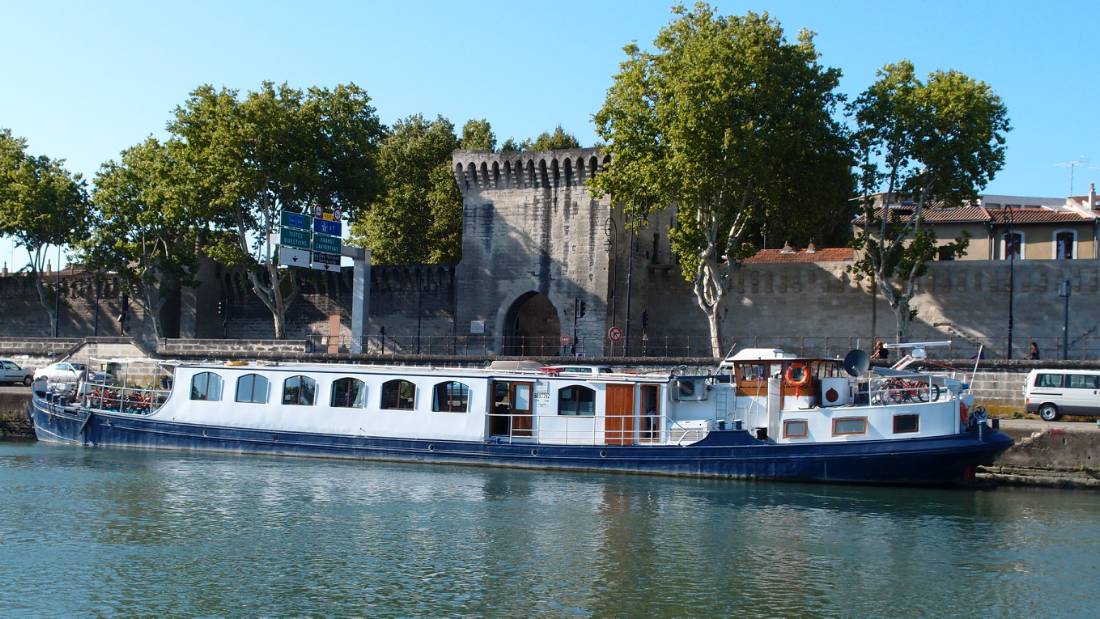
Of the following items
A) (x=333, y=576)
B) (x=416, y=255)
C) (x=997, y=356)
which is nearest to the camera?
(x=333, y=576)

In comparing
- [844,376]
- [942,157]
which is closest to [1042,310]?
[942,157]

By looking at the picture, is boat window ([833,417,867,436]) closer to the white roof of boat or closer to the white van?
the white roof of boat

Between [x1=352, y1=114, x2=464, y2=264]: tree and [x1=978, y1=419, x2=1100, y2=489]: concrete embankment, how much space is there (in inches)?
1285

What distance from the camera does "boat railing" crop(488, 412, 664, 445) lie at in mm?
27672

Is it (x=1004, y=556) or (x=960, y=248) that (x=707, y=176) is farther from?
(x=1004, y=556)

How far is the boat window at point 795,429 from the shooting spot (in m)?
26.3

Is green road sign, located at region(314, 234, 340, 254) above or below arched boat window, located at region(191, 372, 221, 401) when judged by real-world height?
above

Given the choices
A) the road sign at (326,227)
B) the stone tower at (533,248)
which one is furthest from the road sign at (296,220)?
the stone tower at (533,248)

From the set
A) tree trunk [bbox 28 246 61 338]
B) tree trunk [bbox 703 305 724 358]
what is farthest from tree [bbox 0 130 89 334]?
tree trunk [bbox 703 305 724 358]

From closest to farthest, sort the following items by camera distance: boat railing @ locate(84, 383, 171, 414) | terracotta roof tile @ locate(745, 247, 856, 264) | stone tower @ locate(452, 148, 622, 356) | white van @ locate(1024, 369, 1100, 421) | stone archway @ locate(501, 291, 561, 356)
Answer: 1. white van @ locate(1024, 369, 1100, 421)
2. boat railing @ locate(84, 383, 171, 414)
3. terracotta roof tile @ locate(745, 247, 856, 264)
4. stone tower @ locate(452, 148, 622, 356)
5. stone archway @ locate(501, 291, 561, 356)

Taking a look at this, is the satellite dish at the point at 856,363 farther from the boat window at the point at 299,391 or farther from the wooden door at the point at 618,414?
the boat window at the point at 299,391

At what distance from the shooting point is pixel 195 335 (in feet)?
174

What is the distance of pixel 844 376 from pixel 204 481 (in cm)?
1467

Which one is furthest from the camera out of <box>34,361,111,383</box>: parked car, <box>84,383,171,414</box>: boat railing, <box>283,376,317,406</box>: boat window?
<box>34,361,111,383</box>: parked car
